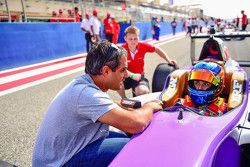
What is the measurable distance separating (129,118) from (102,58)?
44 cm

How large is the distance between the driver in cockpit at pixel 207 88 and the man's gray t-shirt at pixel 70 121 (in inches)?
44.9

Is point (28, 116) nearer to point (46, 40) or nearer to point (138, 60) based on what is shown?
point (138, 60)

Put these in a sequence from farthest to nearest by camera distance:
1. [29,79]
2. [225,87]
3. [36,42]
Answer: [36,42], [29,79], [225,87]

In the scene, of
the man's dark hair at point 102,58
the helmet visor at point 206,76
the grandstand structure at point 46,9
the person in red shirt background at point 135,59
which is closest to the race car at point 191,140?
the helmet visor at point 206,76

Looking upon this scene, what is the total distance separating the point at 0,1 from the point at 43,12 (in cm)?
869

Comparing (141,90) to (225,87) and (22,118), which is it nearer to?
(225,87)

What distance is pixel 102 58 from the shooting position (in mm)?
2080

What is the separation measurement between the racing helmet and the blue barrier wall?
720 cm

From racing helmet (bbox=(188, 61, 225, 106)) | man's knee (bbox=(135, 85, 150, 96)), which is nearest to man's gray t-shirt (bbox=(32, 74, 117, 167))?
racing helmet (bbox=(188, 61, 225, 106))

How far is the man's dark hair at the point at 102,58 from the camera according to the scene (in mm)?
2082

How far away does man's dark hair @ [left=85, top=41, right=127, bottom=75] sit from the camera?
2082 millimetres

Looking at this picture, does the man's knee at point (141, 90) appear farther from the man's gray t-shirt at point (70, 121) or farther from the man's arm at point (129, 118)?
the man's gray t-shirt at point (70, 121)

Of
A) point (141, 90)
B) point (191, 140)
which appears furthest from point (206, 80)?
point (141, 90)

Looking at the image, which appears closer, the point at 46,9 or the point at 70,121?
the point at 70,121
